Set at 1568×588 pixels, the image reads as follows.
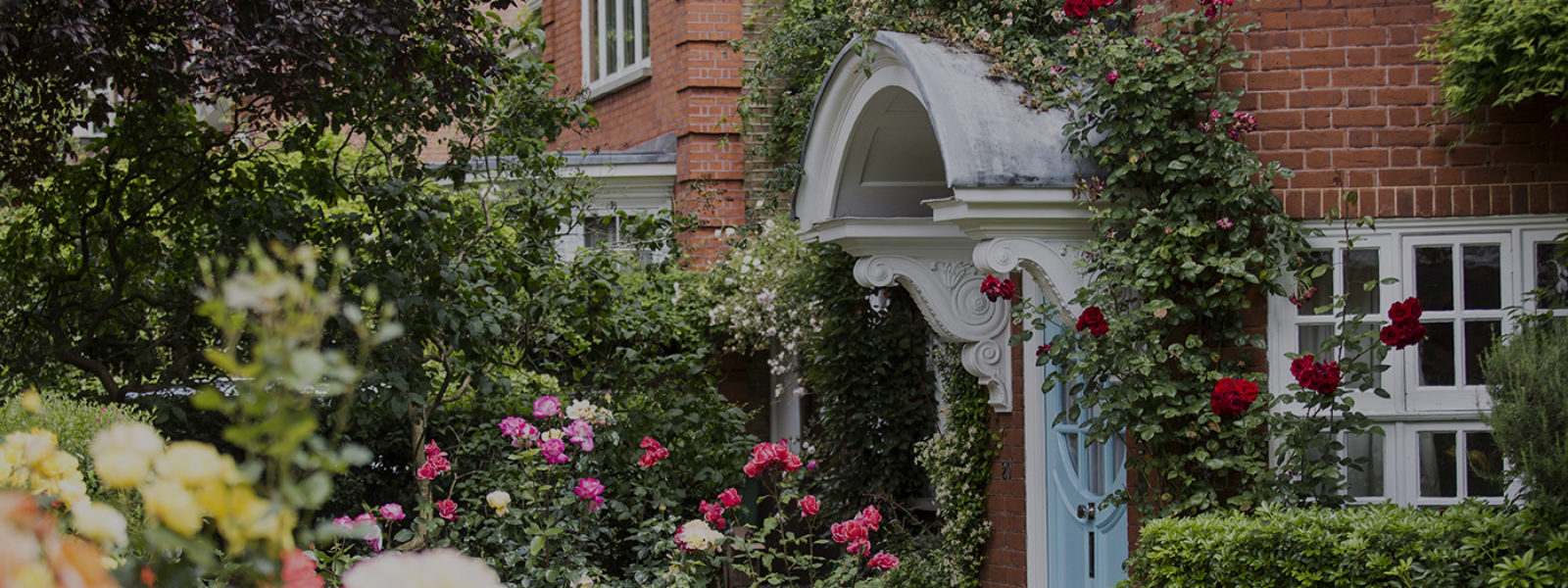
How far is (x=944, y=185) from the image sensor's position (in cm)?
727

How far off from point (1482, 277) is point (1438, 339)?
28cm

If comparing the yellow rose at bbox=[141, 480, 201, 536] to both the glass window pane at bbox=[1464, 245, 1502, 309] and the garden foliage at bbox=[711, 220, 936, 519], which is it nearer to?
the glass window pane at bbox=[1464, 245, 1502, 309]

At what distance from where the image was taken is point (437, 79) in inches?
254

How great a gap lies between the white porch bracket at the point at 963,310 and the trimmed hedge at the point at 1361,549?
6.87ft

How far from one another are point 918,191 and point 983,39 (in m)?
1.46

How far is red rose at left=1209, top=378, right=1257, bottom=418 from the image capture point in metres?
4.82

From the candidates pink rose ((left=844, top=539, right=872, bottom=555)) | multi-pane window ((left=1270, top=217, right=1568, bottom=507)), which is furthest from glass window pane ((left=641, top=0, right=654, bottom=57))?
multi-pane window ((left=1270, top=217, right=1568, bottom=507))

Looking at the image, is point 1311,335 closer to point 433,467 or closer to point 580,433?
point 580,433

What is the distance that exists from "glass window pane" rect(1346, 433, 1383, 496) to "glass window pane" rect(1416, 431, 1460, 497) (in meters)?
0.15

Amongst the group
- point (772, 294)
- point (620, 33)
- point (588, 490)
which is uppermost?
point (620, 33)

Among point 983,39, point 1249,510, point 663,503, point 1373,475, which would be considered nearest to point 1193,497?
point 1249,510

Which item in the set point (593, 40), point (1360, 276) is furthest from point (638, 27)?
point (1360, 276)

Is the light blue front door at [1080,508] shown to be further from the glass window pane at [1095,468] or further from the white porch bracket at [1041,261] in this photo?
the white porch bracket at [1041,261]

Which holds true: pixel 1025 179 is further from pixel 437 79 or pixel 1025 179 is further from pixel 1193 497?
pixel 437 79
